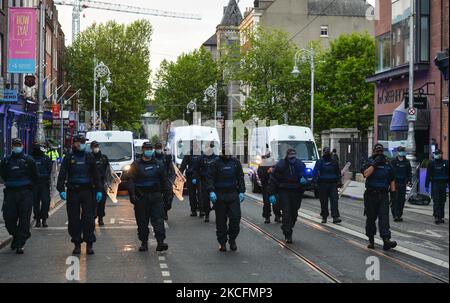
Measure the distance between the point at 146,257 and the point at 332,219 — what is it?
25.5ft

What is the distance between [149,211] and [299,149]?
15.3 meters

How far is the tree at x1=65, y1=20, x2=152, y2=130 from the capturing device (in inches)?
2867

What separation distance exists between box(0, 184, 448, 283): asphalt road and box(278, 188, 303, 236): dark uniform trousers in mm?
339

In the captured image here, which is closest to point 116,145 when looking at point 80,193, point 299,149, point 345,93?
point 299,149

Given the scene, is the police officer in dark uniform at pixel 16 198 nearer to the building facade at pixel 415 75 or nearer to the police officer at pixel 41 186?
the police officer at pixel 41 186

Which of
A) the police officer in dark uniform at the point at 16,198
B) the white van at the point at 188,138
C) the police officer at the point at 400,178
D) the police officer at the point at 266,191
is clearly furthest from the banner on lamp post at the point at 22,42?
the police officer in dark uniform at the point at 16,198

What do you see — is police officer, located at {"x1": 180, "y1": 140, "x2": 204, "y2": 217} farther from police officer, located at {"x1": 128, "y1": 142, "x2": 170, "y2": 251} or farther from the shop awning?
the shop awning

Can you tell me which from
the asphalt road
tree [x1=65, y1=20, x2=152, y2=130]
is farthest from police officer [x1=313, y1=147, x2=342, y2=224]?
tree [x1=65, y1=20, x2=152, y2=130]

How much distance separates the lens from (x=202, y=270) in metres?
10.1

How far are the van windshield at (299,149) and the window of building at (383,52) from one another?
1138 centimetres

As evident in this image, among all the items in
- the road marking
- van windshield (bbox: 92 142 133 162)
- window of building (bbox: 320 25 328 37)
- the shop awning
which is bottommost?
the road marking

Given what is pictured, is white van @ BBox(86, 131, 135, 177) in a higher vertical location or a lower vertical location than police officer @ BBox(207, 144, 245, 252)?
higher
